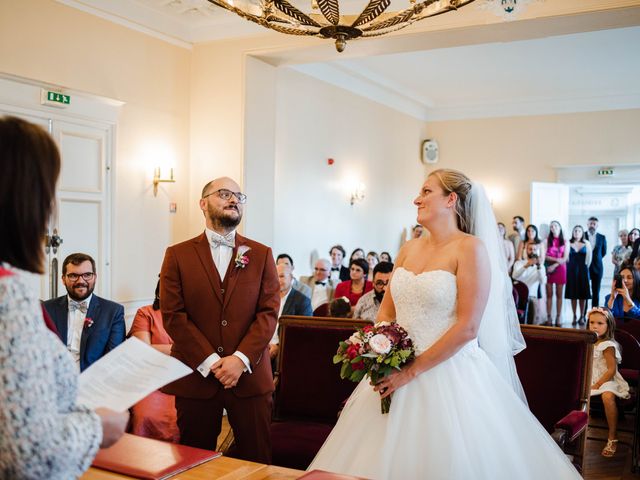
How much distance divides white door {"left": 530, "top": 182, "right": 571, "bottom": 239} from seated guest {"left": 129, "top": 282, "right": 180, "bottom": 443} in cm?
936

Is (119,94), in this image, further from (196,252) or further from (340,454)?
(340,454)

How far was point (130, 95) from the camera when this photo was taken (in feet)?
20.6

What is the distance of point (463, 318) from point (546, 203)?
10.5m

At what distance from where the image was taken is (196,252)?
328 cm

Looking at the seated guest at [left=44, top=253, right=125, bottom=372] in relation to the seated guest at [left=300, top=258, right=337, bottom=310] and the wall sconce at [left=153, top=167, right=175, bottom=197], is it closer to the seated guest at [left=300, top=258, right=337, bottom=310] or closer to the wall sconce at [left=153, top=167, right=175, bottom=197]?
the wall sconce at [left=153, top=167, right=175, bottom=197]

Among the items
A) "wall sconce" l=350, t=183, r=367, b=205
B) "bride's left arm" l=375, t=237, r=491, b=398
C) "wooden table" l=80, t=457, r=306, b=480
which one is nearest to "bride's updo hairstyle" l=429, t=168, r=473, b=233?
"bride's left arm" l=375, t=237, r=491, b=398

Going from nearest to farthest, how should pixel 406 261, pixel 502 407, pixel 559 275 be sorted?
pixel 502 407 → pixel 406 261 → pixel 559 275

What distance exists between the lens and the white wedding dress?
2.73 meters

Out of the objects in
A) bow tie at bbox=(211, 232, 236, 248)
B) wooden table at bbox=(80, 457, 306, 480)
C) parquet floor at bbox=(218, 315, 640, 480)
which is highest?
bow tie at bbox=(211, 232, 236, 248)

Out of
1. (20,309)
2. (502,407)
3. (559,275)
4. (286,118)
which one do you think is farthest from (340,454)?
(559,275)

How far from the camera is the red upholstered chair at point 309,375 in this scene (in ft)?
12.6

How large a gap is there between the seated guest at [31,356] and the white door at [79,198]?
4.44m

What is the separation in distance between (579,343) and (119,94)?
4.57 m

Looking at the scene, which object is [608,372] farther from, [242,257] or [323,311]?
[242,257]
